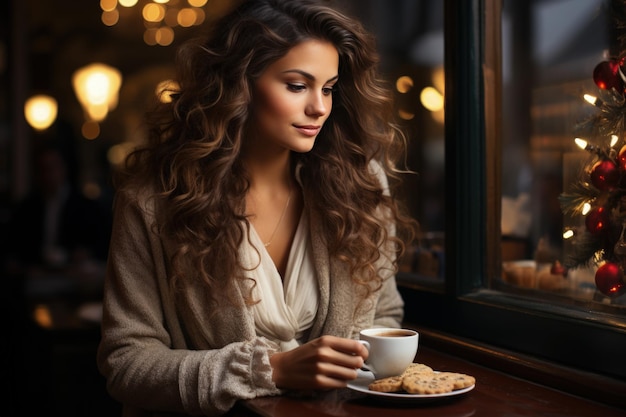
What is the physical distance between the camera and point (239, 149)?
5.84 feet

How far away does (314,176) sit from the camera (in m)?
1.90

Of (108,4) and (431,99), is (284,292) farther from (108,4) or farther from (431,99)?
(108,4)

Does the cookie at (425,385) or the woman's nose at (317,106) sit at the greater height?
the woman's nose at (317,106)

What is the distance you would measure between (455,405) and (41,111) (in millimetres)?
6618

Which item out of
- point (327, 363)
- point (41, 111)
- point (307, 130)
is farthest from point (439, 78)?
point (41, 111)

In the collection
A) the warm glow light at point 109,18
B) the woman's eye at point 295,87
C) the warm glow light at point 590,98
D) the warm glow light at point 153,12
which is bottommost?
the warm glow light at point 590,98

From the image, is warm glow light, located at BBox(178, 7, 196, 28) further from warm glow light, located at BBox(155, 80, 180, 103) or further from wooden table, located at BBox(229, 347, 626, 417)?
wooden table, located at BBox(229, 347, 626, 417)

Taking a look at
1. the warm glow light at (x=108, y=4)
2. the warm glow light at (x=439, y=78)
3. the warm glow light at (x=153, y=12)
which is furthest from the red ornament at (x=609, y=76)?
the warm glow light at (x=108, y=4)

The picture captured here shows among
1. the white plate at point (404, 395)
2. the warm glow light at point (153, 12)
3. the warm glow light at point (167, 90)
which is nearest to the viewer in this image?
the white plate at point (404, 395)

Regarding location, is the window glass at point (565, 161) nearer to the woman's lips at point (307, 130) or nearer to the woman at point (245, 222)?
the woman at point (245, 222)

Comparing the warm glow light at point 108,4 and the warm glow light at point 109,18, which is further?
the warm glow light at point 109,18

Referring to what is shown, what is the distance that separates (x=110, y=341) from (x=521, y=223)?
41.3 inches

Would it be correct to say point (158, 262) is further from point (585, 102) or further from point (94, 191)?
point (94, 191)

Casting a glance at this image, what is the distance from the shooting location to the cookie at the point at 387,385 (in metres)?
1.44
